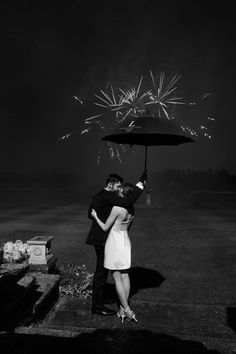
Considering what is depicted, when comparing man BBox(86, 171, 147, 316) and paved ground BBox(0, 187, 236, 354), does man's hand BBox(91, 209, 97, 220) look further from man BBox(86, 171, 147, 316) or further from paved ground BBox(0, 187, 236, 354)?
paved ground BBox(0, 187, 236, 354)

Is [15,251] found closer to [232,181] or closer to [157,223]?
[157,223]

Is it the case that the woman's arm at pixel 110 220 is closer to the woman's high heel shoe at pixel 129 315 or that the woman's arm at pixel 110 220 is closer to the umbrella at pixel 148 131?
the umbrella at pixel 148 131

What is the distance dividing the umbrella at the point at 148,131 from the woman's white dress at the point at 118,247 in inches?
41.5

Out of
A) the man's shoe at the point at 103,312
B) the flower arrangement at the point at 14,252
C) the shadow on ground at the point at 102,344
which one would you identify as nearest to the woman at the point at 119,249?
the man's shoe at the point at 103,312

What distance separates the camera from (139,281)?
21.4 feet

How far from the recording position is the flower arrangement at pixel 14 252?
17.2ft

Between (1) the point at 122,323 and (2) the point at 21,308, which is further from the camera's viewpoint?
(1) the point at 122,323

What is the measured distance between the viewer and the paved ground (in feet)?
10.3

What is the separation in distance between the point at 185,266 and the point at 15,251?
4103 mm

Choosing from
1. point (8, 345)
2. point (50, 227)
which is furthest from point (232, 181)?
point (8, 345)

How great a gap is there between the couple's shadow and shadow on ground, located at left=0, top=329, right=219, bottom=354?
2023 millimetres

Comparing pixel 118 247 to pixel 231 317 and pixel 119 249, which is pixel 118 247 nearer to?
pixel 119 249

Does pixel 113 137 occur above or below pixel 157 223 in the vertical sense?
above

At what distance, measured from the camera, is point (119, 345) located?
123 inches
